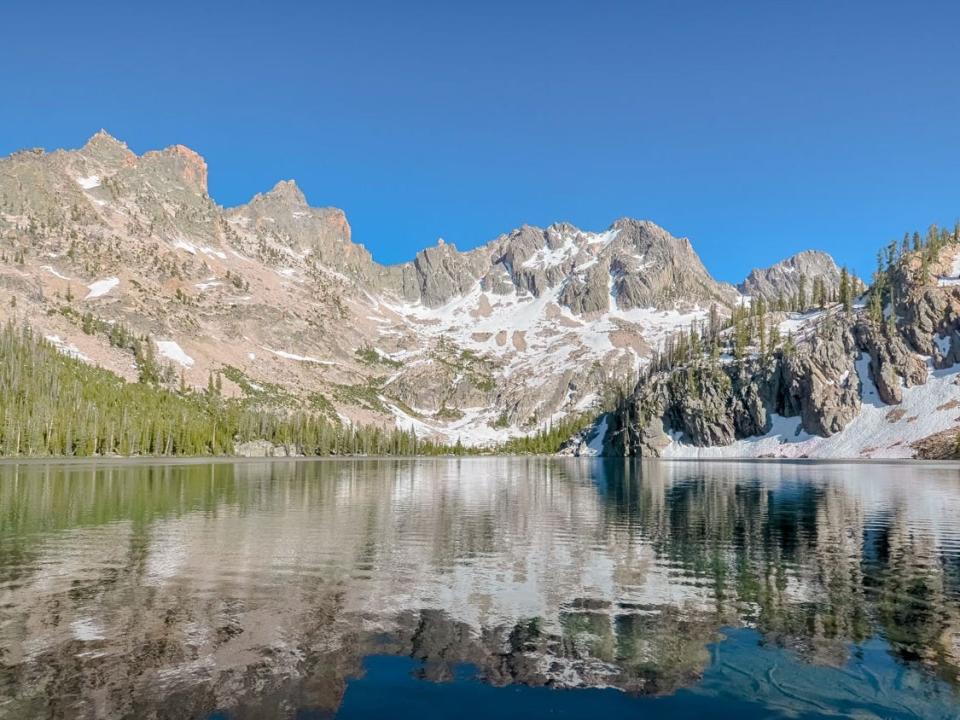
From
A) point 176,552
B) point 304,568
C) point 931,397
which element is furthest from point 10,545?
point 931,397

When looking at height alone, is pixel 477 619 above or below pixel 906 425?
below

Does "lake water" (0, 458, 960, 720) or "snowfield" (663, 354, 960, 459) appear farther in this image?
"snowfield" (663, 354, 960, 459)

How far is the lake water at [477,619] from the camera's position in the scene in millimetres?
13461

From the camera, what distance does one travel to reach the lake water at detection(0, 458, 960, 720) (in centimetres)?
1346

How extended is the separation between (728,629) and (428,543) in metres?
19.0

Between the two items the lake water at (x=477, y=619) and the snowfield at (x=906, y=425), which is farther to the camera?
the snowfield at (x=906, y=425)

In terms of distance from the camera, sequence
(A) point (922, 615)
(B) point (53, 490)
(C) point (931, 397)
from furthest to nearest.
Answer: (C) point (931, 397) → (B) point (53, 490) → (A) point (922, 615)

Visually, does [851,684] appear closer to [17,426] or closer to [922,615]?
[922,615]

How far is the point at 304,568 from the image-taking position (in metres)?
27.0

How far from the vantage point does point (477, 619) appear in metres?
19.5

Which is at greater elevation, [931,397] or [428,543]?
[931,397]

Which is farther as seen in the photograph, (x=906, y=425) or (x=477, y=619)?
(x=906, y=425)

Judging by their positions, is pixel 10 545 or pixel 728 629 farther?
pixel 10 545

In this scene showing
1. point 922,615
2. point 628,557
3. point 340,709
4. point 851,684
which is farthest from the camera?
point 628,557
